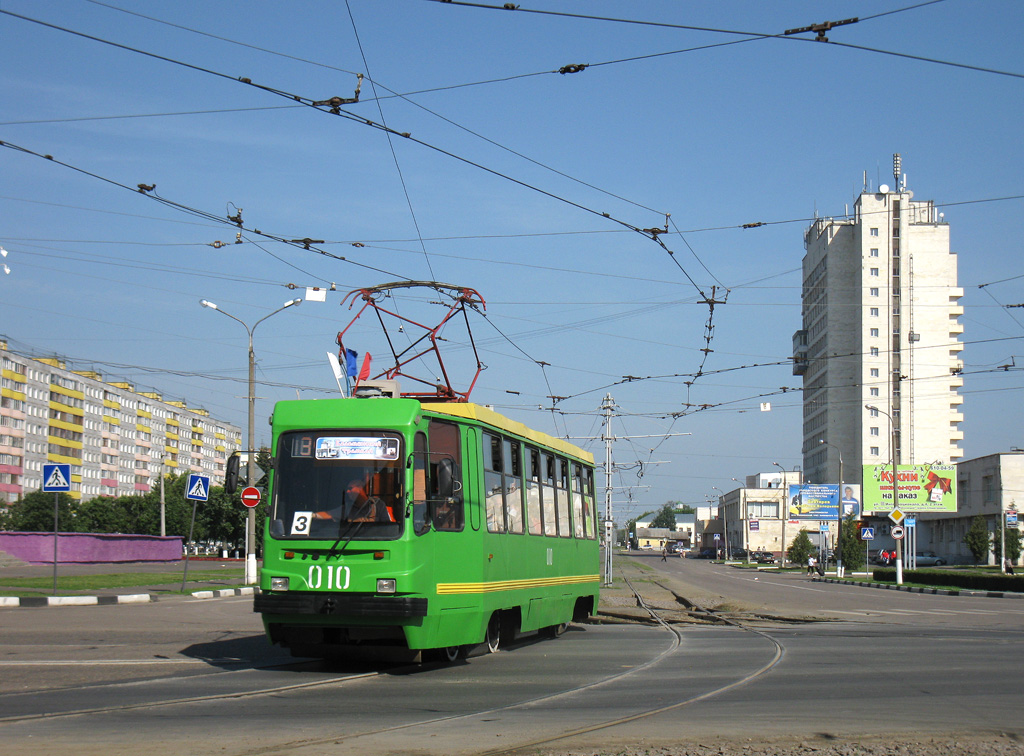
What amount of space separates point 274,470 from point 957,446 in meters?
101

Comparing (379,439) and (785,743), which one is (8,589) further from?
(785,743)

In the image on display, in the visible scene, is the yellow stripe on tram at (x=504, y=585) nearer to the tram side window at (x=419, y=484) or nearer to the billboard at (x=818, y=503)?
the tram side window at (x=419, y=484)

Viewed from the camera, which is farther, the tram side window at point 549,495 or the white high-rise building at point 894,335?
the white high-rise building at point 894,335

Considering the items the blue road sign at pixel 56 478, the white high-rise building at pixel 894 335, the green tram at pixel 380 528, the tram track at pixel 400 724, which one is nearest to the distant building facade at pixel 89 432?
the blue road sign at pixel 56 478

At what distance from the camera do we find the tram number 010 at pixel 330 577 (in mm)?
10812

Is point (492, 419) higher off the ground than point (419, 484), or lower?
higher

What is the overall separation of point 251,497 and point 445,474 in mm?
13990

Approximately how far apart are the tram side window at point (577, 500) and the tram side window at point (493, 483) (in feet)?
13.8

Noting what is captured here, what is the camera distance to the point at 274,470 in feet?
37.5

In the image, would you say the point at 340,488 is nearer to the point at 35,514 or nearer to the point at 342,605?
the point at 342,605

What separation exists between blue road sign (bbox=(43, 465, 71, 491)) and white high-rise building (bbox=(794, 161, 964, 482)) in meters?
85.7

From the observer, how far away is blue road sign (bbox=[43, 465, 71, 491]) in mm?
22234

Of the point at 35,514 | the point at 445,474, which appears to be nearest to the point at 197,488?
the point at 445,474

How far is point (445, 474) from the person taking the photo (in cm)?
1118
